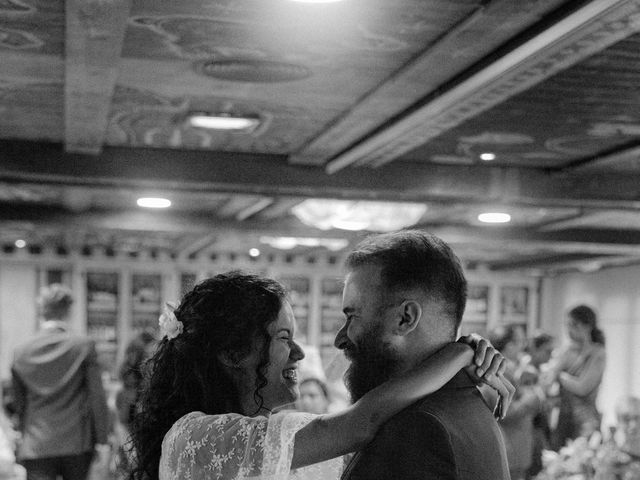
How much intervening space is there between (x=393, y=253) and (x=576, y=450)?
3233 mm

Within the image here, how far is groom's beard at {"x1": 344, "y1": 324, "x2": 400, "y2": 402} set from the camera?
5.59ft

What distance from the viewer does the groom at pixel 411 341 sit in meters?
1.54

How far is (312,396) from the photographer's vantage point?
5.24 m

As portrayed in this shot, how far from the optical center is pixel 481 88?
2953 mm

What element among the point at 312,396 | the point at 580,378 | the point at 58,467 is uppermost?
the point at 580,378

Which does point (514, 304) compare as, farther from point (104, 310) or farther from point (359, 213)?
point (359, 213)

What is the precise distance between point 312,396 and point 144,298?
8.05m

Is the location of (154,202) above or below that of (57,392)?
above

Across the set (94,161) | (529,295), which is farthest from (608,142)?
(529,295)

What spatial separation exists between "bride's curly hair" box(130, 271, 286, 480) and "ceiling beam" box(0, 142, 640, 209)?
8.25 ft

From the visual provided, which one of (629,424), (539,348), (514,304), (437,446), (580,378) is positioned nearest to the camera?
(437,446)

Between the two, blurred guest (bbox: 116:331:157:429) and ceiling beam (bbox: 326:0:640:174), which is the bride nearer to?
ceiling beam (bbox: 326:0:640:174)

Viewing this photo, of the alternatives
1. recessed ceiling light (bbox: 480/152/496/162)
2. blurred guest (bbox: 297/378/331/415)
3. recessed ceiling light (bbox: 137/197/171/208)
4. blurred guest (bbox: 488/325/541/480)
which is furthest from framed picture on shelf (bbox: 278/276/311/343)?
recessed ceiling light (bbox: 480/152/496/162)

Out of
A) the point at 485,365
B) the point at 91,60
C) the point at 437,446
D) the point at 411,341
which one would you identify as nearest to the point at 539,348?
the point at 91,60
